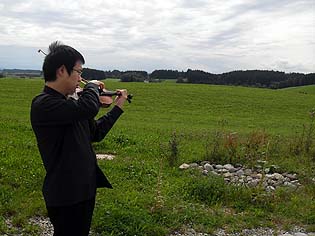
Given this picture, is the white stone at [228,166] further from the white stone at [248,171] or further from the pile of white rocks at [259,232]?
the pile of white rocks at [259,232]

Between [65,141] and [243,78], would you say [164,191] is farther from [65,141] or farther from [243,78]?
[243,78]

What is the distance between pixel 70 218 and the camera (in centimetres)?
352

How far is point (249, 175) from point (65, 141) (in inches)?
237

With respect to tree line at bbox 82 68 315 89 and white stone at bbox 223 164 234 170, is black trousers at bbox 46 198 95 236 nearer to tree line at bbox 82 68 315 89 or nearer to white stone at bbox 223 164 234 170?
white stone at bbox 223 164 234 170

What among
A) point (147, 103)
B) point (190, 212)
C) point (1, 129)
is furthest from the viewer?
point (147, 103)

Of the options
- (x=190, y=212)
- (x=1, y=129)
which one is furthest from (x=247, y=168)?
(x=1, y=129)

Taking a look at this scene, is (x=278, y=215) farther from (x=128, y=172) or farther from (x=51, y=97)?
(x=51, y=97)

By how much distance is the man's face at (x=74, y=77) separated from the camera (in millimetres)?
3318

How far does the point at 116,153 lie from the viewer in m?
11.2

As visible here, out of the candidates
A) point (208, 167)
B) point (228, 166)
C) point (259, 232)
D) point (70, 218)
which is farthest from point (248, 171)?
point (70, 218)

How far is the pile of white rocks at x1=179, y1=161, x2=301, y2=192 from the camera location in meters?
8.13

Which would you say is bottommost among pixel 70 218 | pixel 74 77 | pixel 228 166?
pixel 228 166

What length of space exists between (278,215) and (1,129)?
30.8 ft

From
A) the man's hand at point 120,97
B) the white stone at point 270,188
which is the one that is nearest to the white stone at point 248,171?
the white stone at point 270,188
